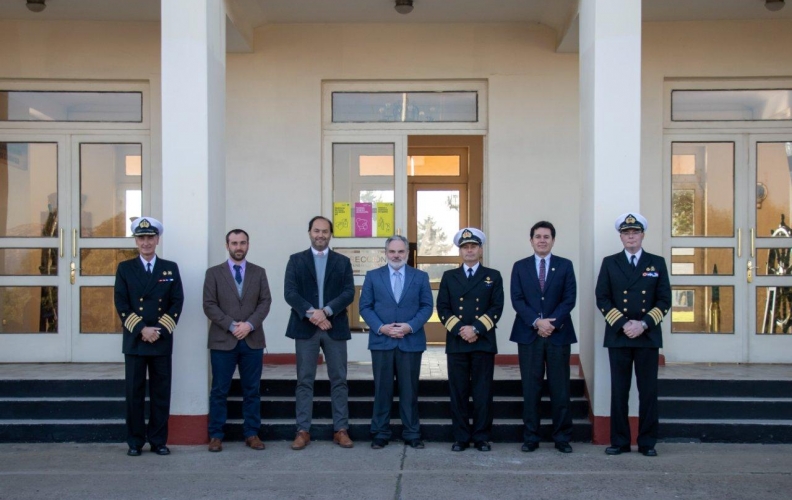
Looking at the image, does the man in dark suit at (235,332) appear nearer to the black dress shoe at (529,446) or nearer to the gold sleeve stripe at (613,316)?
the black dress shoe at (529,446)

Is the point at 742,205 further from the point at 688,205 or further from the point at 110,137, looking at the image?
the point at 110,137

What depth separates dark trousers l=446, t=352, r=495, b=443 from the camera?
652 cm

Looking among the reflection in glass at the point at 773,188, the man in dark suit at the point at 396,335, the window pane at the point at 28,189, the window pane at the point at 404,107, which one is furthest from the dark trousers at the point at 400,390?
the reflection in glass at the point at 773,188

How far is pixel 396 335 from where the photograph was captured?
651 centimetres

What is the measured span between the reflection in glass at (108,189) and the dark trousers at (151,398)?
2.60 m

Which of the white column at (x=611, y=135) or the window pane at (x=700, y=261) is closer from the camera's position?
the white column at (x=611, y=135)

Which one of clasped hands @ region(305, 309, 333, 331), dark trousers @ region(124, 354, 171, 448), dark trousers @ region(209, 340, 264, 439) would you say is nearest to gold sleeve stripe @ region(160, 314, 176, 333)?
dark trousers @ region(124, 354, 171, 448)

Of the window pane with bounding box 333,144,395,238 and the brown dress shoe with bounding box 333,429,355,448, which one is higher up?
the window pane with bounding box 333,144,395,238

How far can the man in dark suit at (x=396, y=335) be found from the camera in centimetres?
659

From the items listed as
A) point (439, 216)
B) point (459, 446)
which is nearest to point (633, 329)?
point (459, 446)

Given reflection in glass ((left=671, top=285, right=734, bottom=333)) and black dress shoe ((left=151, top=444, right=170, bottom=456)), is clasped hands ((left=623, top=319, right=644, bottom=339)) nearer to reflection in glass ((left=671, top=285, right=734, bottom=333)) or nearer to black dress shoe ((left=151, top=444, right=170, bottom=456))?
reflection in glass ((left=671, top=285, right=734, bottom=333))

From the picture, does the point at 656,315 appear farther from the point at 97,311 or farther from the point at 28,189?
the point at 28,189

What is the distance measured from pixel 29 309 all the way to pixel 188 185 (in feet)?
10.0

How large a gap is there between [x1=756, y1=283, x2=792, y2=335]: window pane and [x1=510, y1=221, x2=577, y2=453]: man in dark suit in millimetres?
3062
